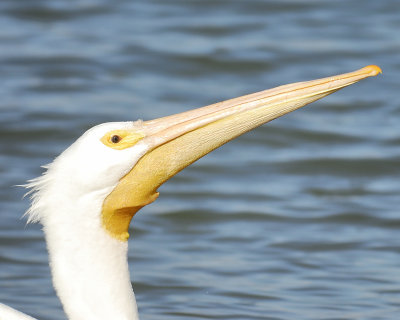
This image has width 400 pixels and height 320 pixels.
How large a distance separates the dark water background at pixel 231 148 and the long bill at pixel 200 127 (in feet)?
4.93

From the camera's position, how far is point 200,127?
3.60m

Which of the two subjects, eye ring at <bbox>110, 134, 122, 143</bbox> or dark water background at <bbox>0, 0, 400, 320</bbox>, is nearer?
eye ring at <bbox>110, 134, 122, 143</bbox>

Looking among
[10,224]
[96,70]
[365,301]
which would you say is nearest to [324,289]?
[365,301]

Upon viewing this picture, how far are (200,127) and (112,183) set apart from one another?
378mm

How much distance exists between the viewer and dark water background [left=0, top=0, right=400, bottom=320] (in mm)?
5383

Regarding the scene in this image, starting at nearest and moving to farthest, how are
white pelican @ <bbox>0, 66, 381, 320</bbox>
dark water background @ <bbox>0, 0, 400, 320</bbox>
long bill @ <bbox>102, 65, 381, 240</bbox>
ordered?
white pelican @ <bbox>0, 66, 381, 320</bbox>, long bill @ <bbox>102, 65, 381, 240</bbox>, dark water background @ <bbox>0, 0, 400, 320</bbox>

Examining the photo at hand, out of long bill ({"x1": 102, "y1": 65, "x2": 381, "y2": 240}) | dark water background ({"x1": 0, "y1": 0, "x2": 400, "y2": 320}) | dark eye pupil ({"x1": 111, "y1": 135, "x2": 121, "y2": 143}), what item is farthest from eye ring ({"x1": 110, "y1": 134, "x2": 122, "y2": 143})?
dark water background ({"x1": 0, "y1": 0, "x2": 400, "y2": 320})

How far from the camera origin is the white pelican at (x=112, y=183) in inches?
134

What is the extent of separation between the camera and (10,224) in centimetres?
624

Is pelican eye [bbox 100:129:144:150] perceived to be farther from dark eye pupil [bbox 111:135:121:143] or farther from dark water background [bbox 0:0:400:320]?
dark water background [bbox 0:0:400:320]

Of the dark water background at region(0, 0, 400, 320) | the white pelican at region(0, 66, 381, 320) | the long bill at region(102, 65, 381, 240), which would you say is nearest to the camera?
the white pelican at region(0, 66, 381, 320)

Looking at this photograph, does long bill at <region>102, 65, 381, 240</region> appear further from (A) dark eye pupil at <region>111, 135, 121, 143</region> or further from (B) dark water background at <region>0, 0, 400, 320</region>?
(B) dark water background at <region>0, 0, 400, 320</region>

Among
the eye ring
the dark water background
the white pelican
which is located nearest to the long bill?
the white pelican

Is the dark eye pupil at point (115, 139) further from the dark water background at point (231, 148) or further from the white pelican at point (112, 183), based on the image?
the dark water background at point (231, 148)
